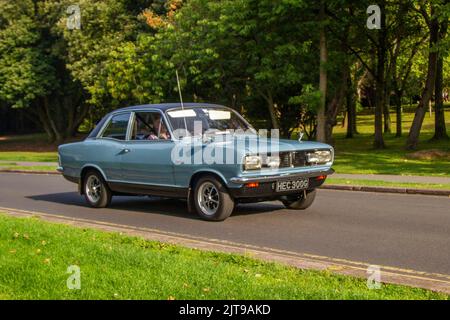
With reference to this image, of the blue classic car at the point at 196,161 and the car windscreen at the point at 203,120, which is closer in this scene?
the blue classic car at the point at 196,161

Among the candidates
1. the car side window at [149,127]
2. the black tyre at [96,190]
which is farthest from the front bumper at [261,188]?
the black tyre at [96,190]

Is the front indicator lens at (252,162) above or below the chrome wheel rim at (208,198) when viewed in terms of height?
above

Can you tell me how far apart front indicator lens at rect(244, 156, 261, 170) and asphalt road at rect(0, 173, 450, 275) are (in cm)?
88

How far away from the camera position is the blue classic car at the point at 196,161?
9344 mm

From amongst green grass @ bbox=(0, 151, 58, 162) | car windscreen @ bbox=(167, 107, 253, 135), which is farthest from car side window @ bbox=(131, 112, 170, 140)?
green grass @ bbox=(0, 151, 58, 162)

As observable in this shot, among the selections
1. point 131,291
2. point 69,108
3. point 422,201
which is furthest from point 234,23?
point 69,108

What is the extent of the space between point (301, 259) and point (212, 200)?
131 inches

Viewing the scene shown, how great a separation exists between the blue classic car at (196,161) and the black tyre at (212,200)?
0.05 ft

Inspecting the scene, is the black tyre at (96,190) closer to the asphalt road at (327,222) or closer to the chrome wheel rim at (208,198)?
the asphalt road at (327,222)

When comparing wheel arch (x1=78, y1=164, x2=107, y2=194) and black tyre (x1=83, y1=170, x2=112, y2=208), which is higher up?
wheel arch (x1=78, y1=164, x2=107, y2=194)

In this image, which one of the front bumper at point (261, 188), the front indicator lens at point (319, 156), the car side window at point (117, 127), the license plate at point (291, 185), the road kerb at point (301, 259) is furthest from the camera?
the car side window at point (117, 127)

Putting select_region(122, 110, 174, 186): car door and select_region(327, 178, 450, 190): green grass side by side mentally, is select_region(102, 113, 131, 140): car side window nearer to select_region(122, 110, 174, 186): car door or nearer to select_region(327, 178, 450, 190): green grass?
select_region(122, 110, 174, 186): car door

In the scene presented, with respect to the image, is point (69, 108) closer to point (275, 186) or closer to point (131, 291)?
point (275, 186)

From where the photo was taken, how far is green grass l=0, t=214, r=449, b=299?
5219 mm
